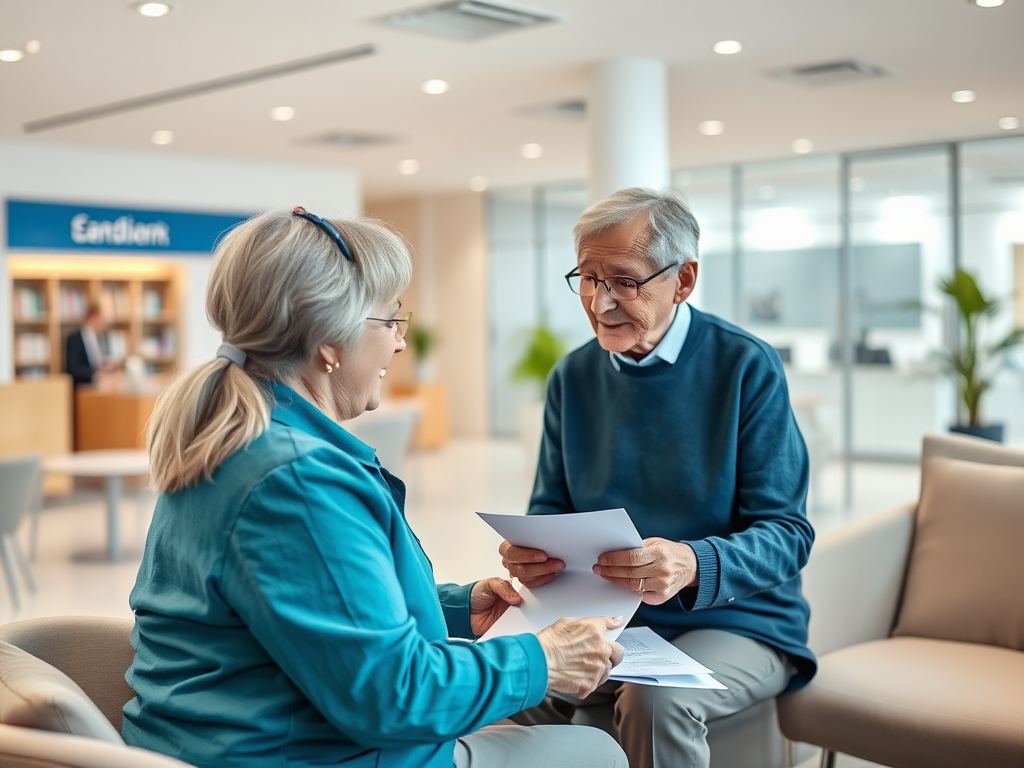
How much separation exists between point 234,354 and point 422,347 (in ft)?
38.7

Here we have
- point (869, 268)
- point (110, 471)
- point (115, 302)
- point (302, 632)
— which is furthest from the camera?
point (115, 302)

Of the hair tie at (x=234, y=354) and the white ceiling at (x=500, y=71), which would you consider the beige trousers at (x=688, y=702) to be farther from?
the white ceiling at (x=500, y=71)

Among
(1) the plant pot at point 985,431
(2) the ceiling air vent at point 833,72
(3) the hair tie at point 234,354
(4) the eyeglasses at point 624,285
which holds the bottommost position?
(1) the plant pot at point 985,431

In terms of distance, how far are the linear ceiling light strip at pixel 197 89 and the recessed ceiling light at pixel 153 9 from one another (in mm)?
1172

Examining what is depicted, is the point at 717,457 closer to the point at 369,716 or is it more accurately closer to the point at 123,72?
the point at 369,716

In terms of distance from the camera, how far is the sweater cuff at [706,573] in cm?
208

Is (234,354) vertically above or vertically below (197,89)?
below

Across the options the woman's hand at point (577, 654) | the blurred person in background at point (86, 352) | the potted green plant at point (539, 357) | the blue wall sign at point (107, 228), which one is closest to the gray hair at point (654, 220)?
the woman's hand at point (577, 654)

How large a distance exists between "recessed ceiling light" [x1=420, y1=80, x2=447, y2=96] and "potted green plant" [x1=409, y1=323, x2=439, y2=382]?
6087mm

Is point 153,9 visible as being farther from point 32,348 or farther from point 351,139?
point 32,348

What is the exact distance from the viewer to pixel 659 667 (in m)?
1.94

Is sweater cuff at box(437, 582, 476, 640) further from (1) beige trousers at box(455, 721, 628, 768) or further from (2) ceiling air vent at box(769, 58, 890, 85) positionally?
(2) ceiling air vent at box(769, 58, 890, 85)

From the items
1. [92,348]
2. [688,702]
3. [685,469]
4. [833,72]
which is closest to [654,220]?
[685,469]

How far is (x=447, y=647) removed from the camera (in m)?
1.49
